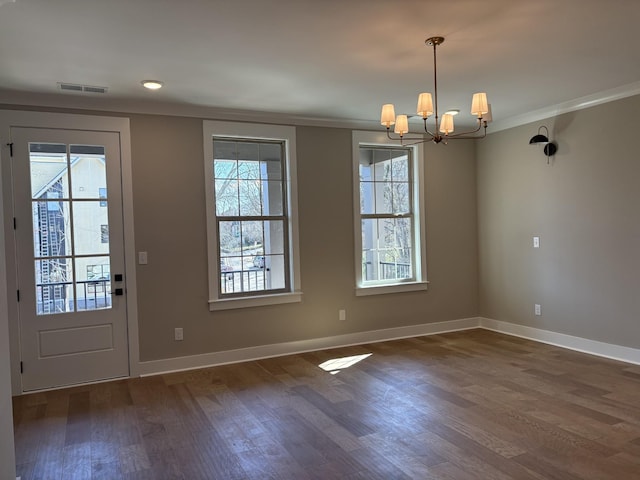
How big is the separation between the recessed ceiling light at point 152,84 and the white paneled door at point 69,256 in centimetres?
74

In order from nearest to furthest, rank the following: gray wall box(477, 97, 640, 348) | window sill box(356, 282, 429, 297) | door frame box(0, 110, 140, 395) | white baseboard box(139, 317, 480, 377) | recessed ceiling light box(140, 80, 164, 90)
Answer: recessed ceiling light box(140, 80, 164, 90), door frame box(0, 110, 140, 395), gray wall box(477, 97, 640, 348), white baseboard box(139, 317, 480, 377), window sill box(356, 282, 429, 297)

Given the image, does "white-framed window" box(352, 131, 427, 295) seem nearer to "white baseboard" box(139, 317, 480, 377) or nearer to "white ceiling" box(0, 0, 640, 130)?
"white baseboard" box(139, 317, 480, 377)

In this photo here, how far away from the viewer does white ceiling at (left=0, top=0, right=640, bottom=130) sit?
2613 mm

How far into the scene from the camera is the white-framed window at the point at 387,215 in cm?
545

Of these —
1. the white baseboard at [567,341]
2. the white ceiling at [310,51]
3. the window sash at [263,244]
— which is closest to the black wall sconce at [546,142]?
the white ceiling at [310,51]

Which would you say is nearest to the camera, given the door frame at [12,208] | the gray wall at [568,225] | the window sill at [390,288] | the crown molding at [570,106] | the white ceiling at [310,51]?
the white ceiling at [310,51]

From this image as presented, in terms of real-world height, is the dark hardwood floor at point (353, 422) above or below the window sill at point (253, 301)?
below

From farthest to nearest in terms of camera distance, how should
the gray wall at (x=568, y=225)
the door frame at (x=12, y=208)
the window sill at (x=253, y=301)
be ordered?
the window sill at (x=253, y=301)
the gray wall at (x=568, y=225)
the door frame at (x=12, y=208)

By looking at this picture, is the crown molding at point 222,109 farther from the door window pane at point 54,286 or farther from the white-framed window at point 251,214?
the door window pane at point 54,286

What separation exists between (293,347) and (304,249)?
3.50 feet

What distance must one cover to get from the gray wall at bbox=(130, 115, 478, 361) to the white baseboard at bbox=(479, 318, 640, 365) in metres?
0.41

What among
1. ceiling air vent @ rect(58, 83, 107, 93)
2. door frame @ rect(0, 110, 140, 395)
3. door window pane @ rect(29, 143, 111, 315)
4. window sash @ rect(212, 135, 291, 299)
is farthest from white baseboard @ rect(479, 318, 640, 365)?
ceiling air vent @ rect(58, 83, 107, 93)

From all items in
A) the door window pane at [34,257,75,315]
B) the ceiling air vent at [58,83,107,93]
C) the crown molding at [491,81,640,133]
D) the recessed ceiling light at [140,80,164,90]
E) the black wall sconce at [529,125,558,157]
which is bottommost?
the door window pane at [34,257,75,315]

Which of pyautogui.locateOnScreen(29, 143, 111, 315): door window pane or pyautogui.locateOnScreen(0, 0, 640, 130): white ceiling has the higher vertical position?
pyautogui.locateOnScreen(0, 0, 640, 130): white ceiling
